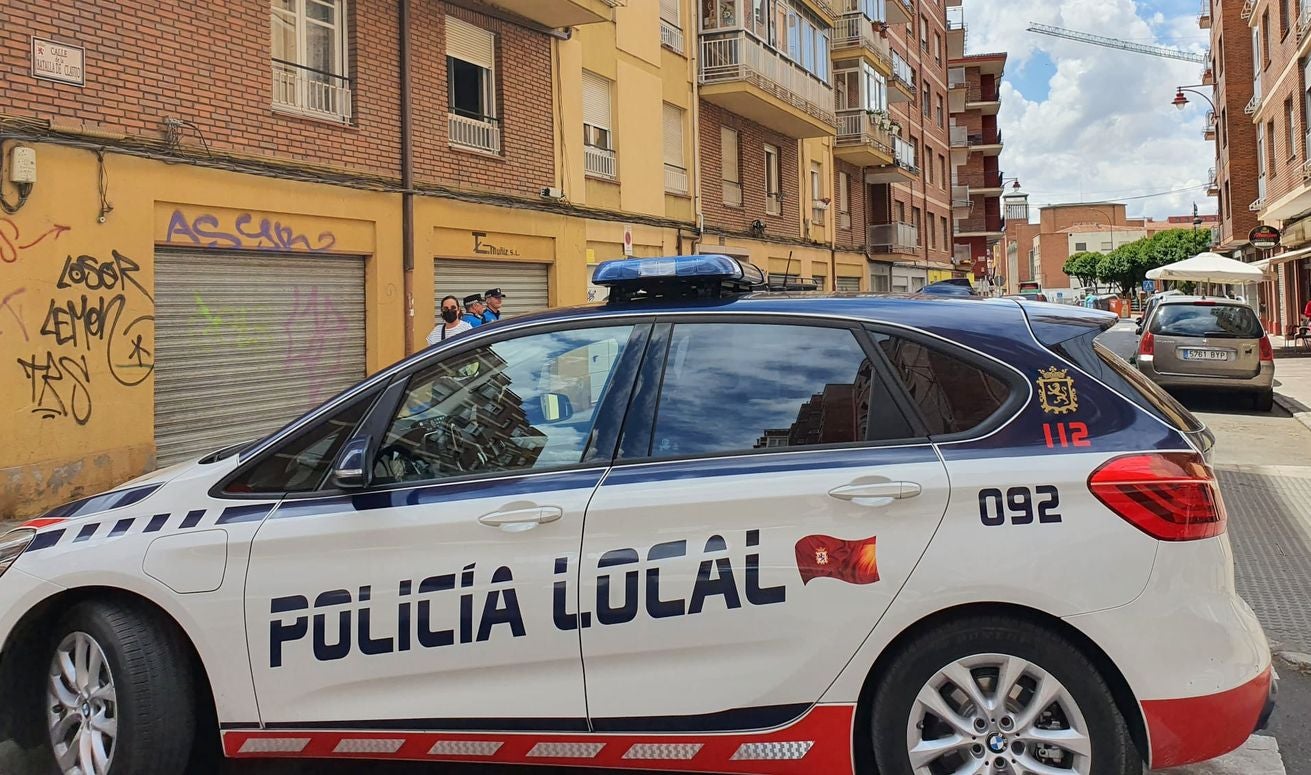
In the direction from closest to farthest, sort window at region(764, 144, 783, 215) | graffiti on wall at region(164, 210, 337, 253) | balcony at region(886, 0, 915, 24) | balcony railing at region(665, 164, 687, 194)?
graffiti on wall at region(164, 210, 337, 253)
balcony railing at region(665, 164, 687, 194)
window at region(764, 144, 783, 215)
balcony at region(886, 0, 915, 24)

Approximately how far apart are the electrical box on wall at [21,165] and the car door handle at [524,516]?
6932mm

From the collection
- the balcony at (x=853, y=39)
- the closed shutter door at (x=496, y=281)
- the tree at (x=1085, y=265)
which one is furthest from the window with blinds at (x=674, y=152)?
the tree at (x=1085, y=265)

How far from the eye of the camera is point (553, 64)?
14680 millimetres

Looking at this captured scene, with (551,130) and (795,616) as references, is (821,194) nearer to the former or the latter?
(551,130)

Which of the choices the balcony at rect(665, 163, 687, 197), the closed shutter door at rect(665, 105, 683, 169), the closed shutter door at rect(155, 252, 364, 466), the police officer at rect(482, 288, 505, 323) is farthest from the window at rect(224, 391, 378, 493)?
the closed shutter door at rect(665, 105, 683, 169)

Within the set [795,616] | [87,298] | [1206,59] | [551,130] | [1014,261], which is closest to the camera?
[795,616]

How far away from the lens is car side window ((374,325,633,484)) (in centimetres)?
310

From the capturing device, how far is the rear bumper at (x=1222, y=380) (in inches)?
534

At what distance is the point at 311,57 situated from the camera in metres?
10.9

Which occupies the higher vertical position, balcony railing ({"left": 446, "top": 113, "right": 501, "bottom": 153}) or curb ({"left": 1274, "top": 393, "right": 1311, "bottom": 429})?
balcony railing ({"left": 446, "top": 113, "right": 501, "bottom": 153})

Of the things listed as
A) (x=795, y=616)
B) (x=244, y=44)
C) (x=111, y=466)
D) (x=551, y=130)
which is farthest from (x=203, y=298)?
(x=795, y=616)

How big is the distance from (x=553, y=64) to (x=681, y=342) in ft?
41.2

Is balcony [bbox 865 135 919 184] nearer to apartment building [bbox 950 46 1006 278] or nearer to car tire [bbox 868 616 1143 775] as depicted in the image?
apartment building [bbox 950 46 1006 278]

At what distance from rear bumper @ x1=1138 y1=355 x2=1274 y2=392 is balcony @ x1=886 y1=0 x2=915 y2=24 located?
995 inches
